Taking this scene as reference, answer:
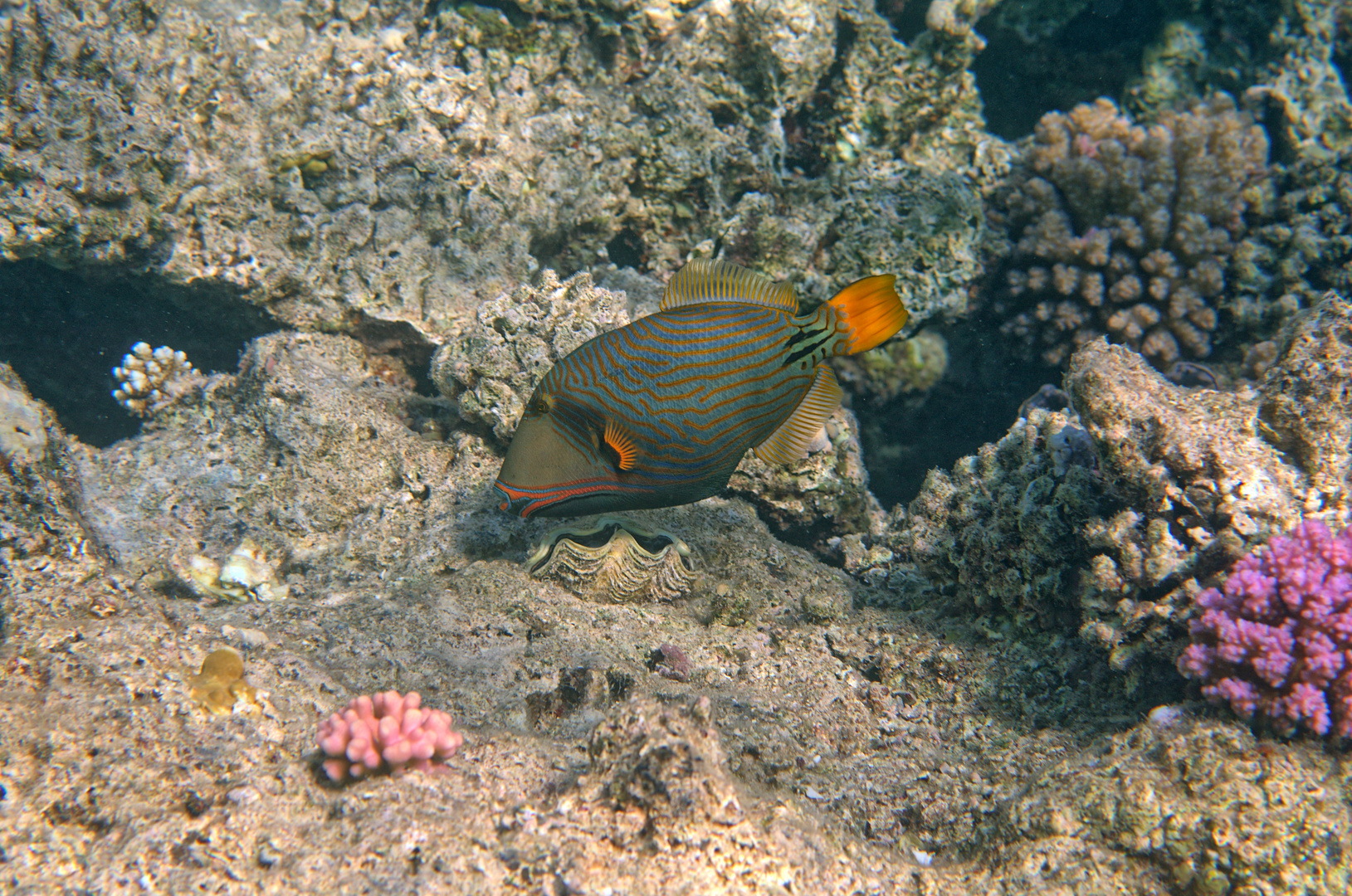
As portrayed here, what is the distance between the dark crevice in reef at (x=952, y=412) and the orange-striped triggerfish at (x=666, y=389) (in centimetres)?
289

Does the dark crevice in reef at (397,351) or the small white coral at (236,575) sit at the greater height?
the dark crevice in reef at (397,351)

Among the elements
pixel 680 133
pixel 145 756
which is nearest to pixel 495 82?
pixel 680 133

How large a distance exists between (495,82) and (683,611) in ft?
13.8

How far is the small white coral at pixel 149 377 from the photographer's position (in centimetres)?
471

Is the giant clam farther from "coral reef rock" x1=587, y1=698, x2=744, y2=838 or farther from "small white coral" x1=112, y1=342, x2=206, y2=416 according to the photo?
"small white coral" x1=112, y1=342, x2=206, y2=416

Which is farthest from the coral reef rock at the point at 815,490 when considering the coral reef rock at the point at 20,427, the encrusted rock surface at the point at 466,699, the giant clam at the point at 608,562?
the coral reef rock at the point at 20,427

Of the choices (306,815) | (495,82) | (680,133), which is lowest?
(306,815)

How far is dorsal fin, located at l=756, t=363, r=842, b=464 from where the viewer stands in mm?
2600

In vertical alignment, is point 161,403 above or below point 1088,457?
below

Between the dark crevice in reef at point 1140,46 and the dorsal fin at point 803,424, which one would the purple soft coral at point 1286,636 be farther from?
the dark crevice in reef at point 1140,46

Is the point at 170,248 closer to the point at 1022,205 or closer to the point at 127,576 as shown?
the point at 127,576

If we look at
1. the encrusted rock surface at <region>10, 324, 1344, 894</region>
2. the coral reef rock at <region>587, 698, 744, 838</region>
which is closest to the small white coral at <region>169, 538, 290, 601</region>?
the encrusted rock surface at <region>10, 324, 1344, 894</region>

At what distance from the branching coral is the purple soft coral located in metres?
3.12

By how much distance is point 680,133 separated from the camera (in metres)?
4.55
